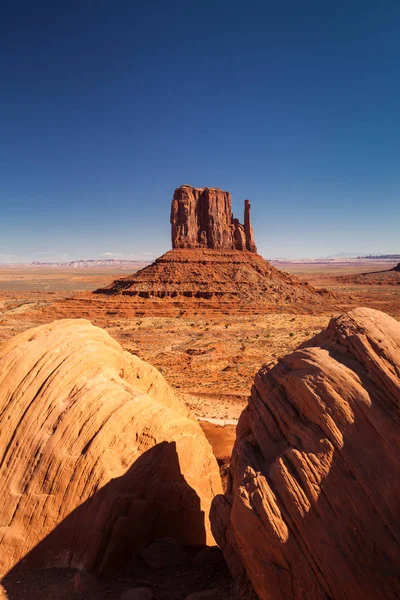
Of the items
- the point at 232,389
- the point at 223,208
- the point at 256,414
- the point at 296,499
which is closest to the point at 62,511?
the point at 256,414

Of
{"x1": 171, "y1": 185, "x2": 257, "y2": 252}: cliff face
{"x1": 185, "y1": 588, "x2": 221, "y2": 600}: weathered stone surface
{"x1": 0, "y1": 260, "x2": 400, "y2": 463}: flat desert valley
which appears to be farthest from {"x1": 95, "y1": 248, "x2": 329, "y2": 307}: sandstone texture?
{"x1": 185, "y1": 588, "x2": 221, "y2": 600}: weathered stone surface

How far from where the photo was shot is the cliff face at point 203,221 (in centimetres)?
8338

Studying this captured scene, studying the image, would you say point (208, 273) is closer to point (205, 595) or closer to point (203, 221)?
Answer: point (203, 221)

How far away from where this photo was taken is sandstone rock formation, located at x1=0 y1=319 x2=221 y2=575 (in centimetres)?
→ 827

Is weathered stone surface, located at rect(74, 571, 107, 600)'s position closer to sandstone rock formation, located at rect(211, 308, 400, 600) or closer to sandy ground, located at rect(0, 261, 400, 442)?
sandstone rock formation, located at rect(211, 308, 400, 600)

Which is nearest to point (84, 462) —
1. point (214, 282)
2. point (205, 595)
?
point (205, 595)

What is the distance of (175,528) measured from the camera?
9727 millimetres

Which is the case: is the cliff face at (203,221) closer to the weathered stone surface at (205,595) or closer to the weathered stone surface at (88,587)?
the weathered stone surface at (88,587)

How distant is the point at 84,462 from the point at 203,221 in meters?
78.7

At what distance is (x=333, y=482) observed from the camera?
19.7 feet

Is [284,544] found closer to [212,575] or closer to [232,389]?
[212,575]

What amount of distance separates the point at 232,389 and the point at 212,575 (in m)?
18.4

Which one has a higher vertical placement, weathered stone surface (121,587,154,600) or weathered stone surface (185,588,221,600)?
weathered stone surface (121,587,154,600)

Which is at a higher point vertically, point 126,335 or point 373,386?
point 373,386
